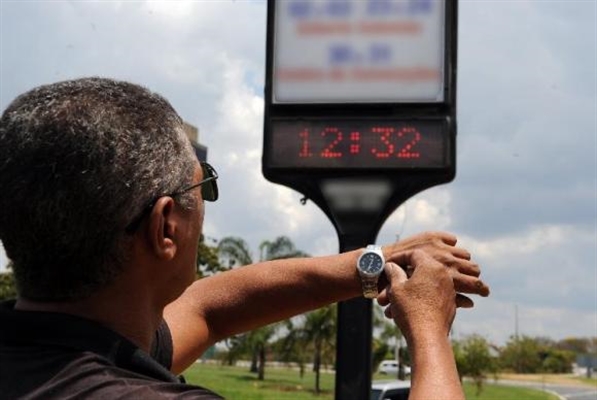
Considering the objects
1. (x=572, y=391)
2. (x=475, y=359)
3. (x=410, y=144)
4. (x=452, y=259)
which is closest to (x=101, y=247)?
(x=452, y=259)

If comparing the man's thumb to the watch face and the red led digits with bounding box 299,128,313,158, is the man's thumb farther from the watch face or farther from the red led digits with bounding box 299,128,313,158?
the red led digits with bounding box 299,128,313,158

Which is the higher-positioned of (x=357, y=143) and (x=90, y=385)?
(x=357, y=143)

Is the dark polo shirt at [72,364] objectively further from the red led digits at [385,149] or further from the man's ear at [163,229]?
the red led digits at [385,149]

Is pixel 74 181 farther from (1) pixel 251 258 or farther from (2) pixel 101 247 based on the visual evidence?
(1) pixel 251 258

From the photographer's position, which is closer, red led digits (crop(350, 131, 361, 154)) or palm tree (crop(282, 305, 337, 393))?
red led digits (crop(350, 131, 361, 154))

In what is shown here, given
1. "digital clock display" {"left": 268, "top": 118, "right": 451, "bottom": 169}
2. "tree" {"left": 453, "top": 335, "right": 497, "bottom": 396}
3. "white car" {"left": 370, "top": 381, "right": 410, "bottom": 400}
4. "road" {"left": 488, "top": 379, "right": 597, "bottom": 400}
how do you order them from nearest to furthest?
"digital clock display" {"left": 268, "top": 118, "right": 451, "bottom": 169} → "white car" {"left": 370, "top": 381, "right": 410, "bottom": 400} → "tree" {"left": 453, "top": 335, "right": 497, "bottom": 396} → "road" {"left": 488, "top": 379, "right": 597, "bottom": 400}

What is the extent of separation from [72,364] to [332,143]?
468cm

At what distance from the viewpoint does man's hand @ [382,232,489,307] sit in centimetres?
162

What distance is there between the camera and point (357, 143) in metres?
5.81

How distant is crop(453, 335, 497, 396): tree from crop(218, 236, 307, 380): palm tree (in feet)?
23.9

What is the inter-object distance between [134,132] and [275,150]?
4536 mm

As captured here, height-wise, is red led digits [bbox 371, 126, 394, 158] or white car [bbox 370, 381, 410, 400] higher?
red led digits [bbox 371, 126, 394, 158]

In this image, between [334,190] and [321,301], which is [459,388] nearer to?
[321,301]

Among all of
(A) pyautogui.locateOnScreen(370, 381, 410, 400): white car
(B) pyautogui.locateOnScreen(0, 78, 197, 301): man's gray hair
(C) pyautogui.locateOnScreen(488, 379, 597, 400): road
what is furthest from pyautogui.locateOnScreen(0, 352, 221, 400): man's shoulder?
(C) pyautogui.locateOnScreen(488, 379, 597, 400): road
